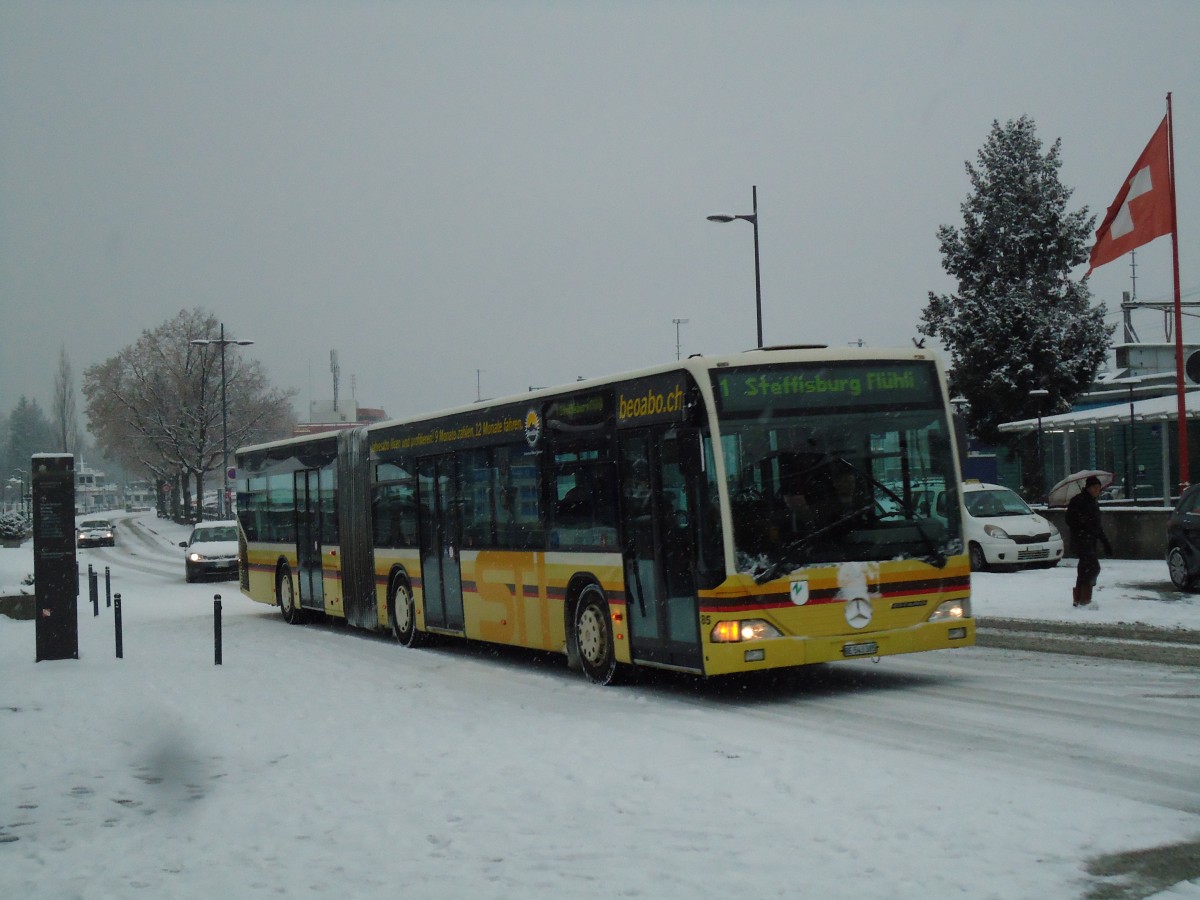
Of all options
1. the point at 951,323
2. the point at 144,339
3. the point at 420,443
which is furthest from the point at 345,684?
the point at 144,339

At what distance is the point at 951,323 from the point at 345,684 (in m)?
38.2

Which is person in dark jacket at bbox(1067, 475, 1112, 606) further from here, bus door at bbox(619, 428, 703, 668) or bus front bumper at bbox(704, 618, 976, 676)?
bus door at bbox(619, 428, 703, 668)

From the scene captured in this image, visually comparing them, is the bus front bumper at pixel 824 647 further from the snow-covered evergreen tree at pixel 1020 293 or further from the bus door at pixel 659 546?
the snow-covered evergreen tree at pixel 1020 293

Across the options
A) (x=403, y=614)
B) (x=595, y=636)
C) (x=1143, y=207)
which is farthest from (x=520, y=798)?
(x=1143, y=207)

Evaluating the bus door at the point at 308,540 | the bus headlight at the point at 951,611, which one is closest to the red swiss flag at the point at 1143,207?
the bus door at the point at 308,540

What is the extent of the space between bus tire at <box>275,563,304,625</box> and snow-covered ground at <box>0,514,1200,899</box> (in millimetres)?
9549

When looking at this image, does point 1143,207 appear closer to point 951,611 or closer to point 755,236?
point 755,236

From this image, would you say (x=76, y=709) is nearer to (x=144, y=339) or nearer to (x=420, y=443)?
(x=420, y=443)

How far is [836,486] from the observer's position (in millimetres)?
11578

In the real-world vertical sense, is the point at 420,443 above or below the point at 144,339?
below

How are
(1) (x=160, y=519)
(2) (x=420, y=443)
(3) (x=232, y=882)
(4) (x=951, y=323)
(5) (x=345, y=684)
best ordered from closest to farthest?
(3) (x=232, y=882) → (5) (x=345, y=684) → (2) (x=420, y=443) → (4) (x=951, y=323) → (1) (x=160, y=519)

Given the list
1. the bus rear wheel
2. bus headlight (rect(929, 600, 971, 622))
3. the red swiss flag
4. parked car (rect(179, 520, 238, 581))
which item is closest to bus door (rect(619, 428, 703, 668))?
bus headlight (rect(929, 600, 971, 622))

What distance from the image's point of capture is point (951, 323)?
48906 millimetres

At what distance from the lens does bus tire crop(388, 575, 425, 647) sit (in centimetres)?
1877
